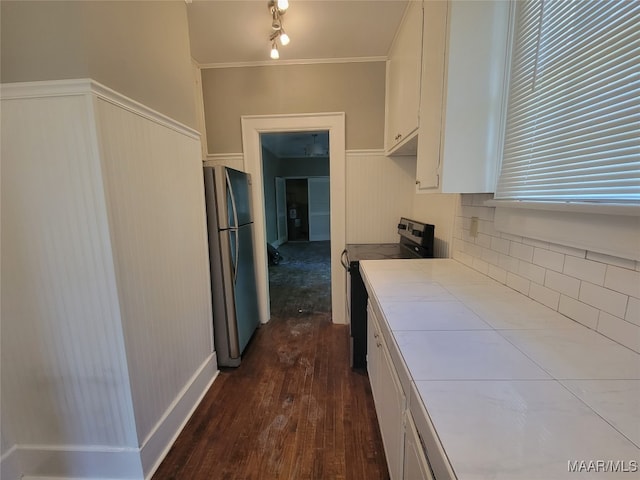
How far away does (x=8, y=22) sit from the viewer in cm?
99

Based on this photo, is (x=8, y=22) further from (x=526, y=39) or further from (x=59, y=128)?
(x=526, y=39)

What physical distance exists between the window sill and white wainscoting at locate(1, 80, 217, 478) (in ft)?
5.47

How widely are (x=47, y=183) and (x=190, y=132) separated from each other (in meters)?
0.84

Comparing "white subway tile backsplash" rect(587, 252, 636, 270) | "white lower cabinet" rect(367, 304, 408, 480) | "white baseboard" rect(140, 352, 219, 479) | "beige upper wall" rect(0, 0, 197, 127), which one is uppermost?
"beige upper wall" rect(0, 0, 197, 127)

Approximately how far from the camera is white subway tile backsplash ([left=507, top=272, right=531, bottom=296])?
1132 millimetres

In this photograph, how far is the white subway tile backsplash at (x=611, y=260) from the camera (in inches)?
29.0

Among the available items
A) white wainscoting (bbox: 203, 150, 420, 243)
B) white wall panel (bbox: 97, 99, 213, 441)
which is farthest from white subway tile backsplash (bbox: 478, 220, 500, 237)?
white wall panel (bbox: 97, 99, 213, 441)

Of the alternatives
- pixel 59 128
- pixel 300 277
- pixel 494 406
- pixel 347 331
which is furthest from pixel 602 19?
pixel 300 277

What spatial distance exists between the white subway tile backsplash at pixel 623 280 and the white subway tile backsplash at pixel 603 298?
0.7 inches

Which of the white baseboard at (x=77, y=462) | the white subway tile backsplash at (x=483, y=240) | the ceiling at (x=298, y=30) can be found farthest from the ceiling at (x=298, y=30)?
the white baseboard at (x=77, y=462)

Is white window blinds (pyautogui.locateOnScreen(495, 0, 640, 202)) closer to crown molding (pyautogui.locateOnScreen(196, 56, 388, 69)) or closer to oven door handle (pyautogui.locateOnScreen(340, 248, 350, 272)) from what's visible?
oven door handle (pyautogui.locateOnScreen(340, 248, 350, 272))

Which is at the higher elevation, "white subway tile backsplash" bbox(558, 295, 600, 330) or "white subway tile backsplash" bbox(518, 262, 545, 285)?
"white subway tile backsplash" bbox(518, 262, 545, 285)

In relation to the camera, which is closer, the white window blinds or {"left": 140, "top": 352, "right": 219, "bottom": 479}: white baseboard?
the white window blinds
